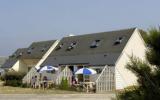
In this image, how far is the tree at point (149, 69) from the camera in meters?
5.82

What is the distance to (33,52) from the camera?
66812mm

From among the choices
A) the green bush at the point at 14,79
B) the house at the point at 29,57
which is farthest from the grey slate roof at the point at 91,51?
the green bush at the point at 14,79

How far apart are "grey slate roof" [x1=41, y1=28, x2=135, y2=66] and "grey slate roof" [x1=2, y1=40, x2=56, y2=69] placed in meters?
3.85

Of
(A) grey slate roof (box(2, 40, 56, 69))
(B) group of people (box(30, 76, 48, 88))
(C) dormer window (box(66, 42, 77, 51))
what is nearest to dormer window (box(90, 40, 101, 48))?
(C) dormer window (box(66, 42, 77, 51))

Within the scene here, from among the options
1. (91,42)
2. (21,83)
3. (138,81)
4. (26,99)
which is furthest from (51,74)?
(138,81)

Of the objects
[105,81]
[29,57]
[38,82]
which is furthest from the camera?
[29,57]

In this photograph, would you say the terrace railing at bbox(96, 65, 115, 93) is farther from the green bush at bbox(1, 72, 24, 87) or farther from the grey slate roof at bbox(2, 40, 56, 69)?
the grey slate roof at bbox(2, 40, 56, 69)

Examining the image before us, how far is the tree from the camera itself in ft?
19.1

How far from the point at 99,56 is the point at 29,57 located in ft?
63.6

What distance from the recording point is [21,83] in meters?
47.2

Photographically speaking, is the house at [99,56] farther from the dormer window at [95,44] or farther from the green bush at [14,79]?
the green bush at [14,79]

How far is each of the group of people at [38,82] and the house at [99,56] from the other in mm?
1116

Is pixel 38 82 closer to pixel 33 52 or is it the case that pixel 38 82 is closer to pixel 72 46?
pixel 72 46

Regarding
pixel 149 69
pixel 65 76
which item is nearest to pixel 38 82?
pixel 65 76
